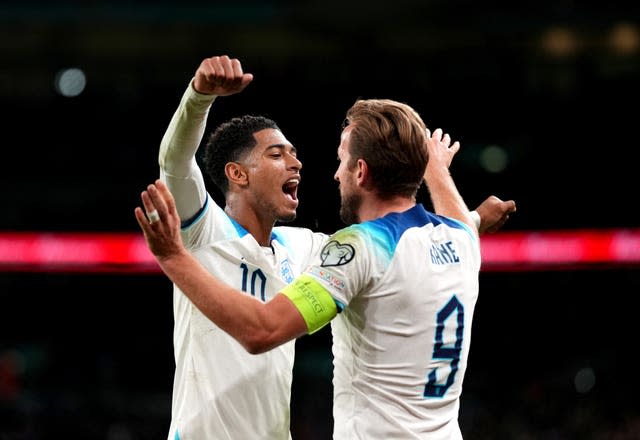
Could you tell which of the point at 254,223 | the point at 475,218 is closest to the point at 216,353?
the point at 254,223

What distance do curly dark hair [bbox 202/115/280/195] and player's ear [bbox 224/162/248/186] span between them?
35 millimetres

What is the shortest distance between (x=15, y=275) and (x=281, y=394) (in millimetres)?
18446

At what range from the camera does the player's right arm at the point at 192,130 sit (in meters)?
3.43

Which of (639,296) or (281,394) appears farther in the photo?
(639,296)

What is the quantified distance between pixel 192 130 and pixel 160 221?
66 centimetres

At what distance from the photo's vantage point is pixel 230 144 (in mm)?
4414

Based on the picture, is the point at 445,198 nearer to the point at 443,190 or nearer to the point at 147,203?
the point at 443,190

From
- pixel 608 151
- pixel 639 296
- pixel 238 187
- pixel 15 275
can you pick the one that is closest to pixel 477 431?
pixel 639 296

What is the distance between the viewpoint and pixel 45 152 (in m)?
20.4

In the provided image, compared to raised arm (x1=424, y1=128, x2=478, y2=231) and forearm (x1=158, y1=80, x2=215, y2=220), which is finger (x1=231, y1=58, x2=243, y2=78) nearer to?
forearm (x1=158, y1=80, x2=215, y2=220)

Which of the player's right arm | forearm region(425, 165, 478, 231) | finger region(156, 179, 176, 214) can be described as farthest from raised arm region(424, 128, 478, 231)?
finger region(156, 179, 176, 214)

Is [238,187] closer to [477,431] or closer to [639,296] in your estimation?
[477,431]

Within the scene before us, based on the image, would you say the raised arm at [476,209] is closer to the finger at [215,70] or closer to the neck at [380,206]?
the neck at [380,206]

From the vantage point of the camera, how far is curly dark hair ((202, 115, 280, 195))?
172 inches
